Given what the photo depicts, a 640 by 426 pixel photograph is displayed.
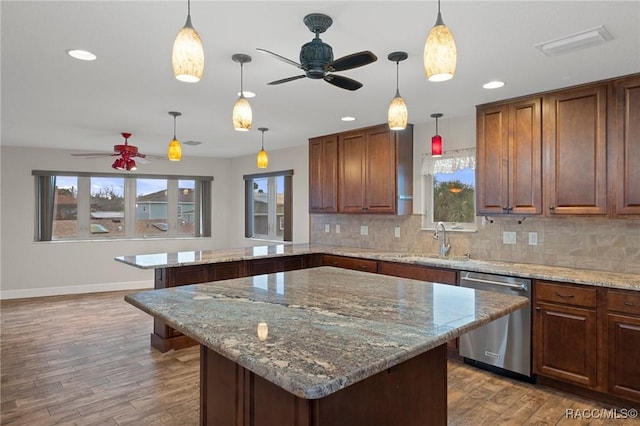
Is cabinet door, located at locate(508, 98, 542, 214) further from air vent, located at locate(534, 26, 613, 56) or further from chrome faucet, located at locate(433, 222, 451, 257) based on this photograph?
air vent, located at locate(534, 26, 613, 56)

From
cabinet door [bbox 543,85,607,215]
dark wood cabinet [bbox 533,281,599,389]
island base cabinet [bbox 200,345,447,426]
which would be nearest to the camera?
island base cabinet [bbox 200,345,447,426]

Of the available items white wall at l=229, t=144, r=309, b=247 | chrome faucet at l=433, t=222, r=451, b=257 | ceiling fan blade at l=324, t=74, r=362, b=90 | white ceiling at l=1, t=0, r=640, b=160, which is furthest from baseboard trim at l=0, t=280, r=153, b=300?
ceiling fan blade at l=324, t=74, r=362, b=90

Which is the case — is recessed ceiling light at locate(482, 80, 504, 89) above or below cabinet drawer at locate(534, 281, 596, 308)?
above

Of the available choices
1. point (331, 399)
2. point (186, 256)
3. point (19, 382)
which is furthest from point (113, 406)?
point (331, 399)

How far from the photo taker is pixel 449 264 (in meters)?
3.62

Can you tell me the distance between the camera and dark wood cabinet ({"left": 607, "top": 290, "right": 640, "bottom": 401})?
265cm

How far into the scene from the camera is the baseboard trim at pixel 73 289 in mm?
6046

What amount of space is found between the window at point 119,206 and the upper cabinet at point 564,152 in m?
5.45

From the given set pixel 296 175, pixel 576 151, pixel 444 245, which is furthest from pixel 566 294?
pixel 296 175

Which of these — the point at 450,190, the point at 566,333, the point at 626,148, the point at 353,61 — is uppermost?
the point at 353,61

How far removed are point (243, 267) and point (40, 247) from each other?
4.05m

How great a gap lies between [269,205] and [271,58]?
447 cm

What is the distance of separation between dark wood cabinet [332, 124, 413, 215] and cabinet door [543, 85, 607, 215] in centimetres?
156

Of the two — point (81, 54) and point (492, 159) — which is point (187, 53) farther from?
point (492, 159)
